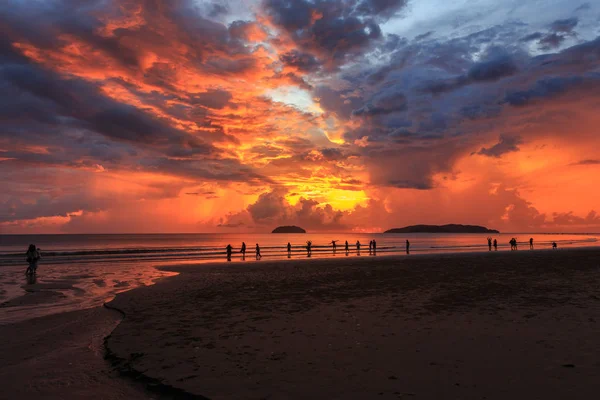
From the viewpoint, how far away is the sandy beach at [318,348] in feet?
22.6

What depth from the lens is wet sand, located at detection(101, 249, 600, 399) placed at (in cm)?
684

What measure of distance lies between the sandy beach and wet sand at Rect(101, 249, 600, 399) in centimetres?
4

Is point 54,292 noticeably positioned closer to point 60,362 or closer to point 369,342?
point 60,362

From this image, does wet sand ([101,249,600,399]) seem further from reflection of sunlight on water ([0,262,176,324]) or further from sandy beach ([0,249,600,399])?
reflection of sunlight on water ([0,262,176,324])

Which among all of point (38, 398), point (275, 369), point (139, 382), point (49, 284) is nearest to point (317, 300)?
point (275, 369)

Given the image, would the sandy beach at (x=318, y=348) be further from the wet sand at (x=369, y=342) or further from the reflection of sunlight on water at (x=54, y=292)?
the reflection of sunlight on water at (x=54, y=292)

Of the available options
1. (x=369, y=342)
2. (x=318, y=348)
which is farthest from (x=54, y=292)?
(x=369, y=342)

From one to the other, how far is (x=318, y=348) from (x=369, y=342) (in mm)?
1375

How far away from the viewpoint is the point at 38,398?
22.1 feet

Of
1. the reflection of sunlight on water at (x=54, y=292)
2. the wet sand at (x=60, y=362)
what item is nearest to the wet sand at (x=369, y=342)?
the wet sand at (x=60, y=362)

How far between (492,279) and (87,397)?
70.6 ft

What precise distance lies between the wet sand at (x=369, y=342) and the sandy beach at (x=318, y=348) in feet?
0.13

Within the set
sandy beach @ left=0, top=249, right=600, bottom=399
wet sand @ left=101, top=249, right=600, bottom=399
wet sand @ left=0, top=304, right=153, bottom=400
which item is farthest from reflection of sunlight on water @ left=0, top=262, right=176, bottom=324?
wet sand @ left=101, top=249, right=600, bottom=399

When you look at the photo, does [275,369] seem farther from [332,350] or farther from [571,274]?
[571,274]
